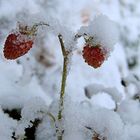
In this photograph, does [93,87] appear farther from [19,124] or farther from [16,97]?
[19,124]

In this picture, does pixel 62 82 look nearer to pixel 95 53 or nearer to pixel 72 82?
pixel 95 53

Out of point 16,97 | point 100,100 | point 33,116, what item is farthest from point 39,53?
point 33,116

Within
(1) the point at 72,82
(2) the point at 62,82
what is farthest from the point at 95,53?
(1) the point at 72,82

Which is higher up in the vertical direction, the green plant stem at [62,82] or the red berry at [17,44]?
the red berry at [17,44]

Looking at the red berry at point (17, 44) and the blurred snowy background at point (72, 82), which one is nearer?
the red berry at point (17, 44)
